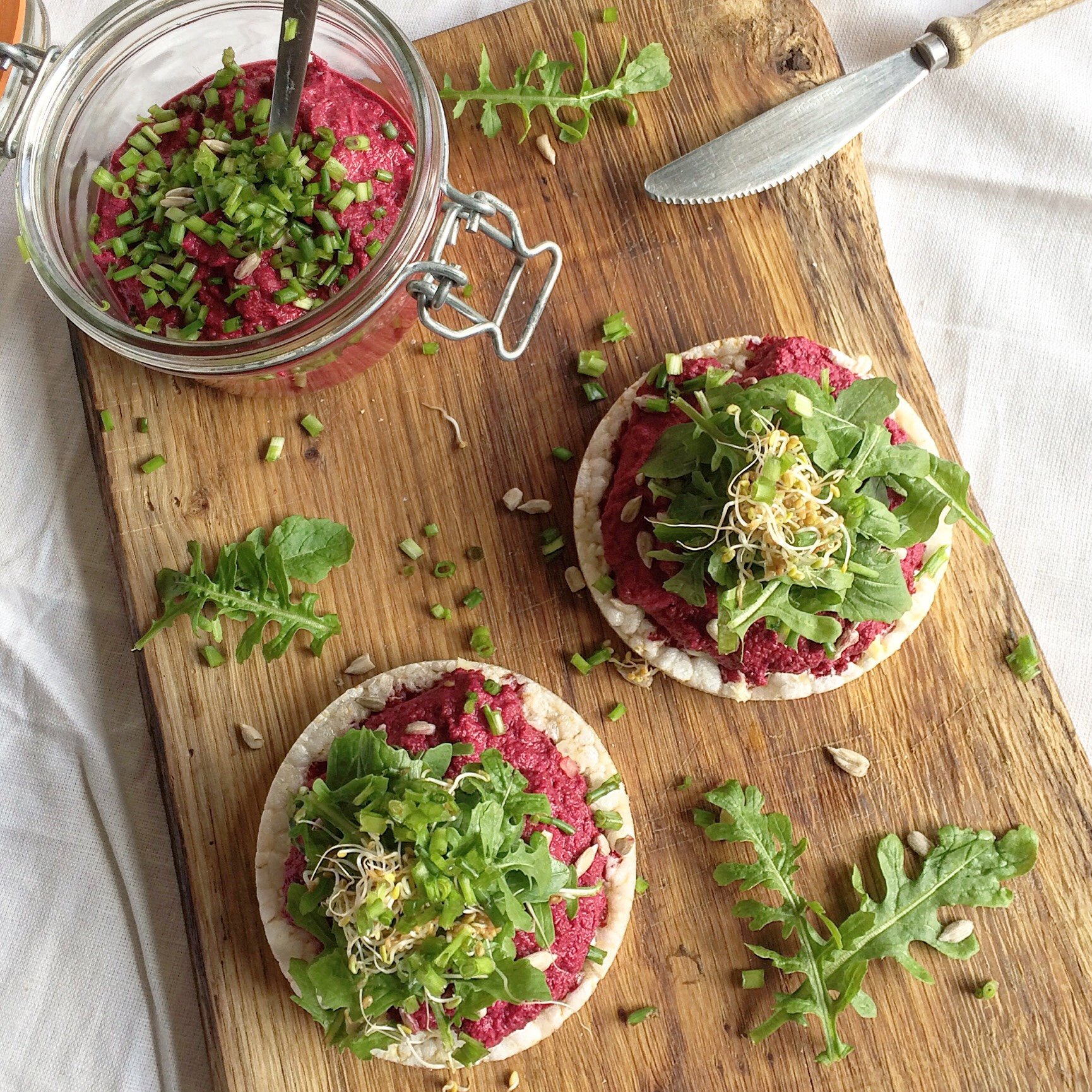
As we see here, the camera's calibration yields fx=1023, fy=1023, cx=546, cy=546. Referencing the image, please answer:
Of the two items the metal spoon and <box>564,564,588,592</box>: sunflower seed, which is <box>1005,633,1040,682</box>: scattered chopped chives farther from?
the metal spoon

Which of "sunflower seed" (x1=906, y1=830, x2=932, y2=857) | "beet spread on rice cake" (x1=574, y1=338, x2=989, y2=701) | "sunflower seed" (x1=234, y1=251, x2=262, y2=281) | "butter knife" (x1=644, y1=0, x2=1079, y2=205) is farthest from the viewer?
"butter knife" (x1=644, y1=0, x2=1079, y2=205)

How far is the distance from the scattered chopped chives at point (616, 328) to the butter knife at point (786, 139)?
0.39m

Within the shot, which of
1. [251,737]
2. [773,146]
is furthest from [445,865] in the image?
[773,146]

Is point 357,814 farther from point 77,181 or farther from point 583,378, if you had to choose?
point 77,181

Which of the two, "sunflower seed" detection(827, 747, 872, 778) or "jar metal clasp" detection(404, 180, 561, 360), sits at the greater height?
"jar metal clasp" detection(404, 180, 561, 360)

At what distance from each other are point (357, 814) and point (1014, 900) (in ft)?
6.56

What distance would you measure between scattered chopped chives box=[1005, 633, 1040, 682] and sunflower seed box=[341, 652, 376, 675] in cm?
194

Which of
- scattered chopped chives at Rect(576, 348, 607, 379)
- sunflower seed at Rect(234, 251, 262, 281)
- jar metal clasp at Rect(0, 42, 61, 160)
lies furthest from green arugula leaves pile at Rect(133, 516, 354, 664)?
jar metal clasp at Rect(0, 42, 61, 160)

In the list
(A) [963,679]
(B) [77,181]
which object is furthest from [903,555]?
(B) [77,181]

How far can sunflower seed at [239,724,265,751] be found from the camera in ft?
10.0

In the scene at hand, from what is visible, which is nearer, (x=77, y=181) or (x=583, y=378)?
(x=77, y=181)

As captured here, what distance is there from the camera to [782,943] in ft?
9.98

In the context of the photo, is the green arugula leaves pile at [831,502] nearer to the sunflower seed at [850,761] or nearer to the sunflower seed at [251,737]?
the sunflower seed at [850,761]

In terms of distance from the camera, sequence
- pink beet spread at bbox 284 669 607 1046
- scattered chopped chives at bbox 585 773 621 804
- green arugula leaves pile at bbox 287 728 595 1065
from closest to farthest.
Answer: green arugula leaves pile at bbox 287 728 595 1065
pink beet spread at bbox 284 669 607 1046
scattered chopped chives at bbox 585 773 621 804
